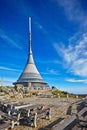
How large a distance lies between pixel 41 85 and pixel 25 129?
6164 cm

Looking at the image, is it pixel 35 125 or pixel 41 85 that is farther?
pixel 41 85

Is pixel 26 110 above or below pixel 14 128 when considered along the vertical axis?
above

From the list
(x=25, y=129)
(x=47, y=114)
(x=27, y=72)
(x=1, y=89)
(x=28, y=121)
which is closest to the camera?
(x=25, y=129)

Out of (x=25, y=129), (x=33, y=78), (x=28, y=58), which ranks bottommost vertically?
(x=25, y=129)

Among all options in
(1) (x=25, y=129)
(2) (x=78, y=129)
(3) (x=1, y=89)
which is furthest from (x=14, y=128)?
(3) (x=1, y=89)

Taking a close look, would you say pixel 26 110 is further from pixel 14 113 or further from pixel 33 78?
pixel 33 78

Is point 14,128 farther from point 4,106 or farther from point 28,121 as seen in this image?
point 4,106

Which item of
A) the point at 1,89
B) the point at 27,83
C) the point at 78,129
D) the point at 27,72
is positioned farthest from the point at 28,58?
the point at 78,129

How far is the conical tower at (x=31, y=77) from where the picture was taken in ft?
238

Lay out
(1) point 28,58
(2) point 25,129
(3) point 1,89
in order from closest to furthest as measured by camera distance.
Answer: (2) point 25,129 → (3) point 1,89 → (1) point 28,58

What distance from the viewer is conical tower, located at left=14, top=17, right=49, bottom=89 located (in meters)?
72.5

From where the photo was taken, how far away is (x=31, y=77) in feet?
252

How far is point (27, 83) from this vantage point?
73.5 metres

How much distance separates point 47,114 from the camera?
15336 mm
